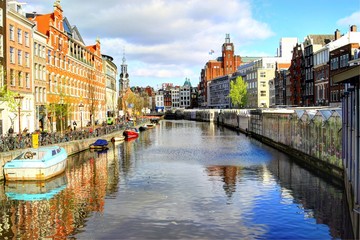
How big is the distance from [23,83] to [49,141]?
18.2 meters

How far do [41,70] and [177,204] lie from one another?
53826 millimetres

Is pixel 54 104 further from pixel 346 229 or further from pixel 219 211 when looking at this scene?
pixel 346 229

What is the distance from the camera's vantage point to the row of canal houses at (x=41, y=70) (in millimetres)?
59781

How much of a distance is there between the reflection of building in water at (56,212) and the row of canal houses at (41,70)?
1511cm

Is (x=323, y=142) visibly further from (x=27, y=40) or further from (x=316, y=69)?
(x=316, y=69)

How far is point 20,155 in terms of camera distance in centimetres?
3697

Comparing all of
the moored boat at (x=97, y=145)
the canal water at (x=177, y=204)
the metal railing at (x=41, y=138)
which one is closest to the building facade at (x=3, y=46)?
the metal railing at (x=41, y=138)

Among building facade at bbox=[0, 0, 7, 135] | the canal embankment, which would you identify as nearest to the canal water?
the canal embankment

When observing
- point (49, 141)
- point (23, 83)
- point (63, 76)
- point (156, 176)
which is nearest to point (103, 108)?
point (63, 76)

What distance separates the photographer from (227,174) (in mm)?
41844

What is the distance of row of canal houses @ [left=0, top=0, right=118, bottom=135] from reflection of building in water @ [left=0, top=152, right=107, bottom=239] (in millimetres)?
15113

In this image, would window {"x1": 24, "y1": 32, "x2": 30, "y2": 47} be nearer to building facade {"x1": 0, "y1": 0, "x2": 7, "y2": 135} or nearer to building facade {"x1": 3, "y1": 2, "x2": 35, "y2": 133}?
building facade {"x1": 3, "y1": 2, "x2": 35, "y2": 133}

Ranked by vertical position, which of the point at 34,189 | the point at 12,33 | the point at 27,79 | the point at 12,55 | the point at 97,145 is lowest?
the point at 34,189

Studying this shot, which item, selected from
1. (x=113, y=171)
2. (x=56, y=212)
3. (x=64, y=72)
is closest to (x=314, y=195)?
(x=56, y=212)
